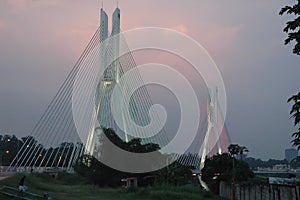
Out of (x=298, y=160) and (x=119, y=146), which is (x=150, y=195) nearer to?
(x=119, y=146)

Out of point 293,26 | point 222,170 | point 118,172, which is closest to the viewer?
point 293,26

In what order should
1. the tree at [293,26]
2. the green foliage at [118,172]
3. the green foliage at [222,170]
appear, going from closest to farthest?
the tree at [293,26]
the green foliage at [222,170]
the green foliage at [118,172]

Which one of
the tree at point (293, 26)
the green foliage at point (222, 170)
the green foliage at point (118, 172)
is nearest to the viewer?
the tree at point (293, 26)

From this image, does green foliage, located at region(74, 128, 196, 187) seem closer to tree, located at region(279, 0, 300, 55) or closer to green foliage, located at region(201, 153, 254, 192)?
green foliage, located at region(201, 153, 254, 192)

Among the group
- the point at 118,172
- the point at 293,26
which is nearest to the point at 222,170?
the point at 118,172

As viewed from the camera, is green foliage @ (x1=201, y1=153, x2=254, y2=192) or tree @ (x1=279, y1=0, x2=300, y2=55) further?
green foliage @ (x1=201, y1=153, x2=254, y2=192)

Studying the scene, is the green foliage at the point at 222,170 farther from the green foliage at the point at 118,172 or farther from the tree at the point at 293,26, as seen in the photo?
the tree at the point at 293,26

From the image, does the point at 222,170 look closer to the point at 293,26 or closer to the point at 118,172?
the point at 118,172

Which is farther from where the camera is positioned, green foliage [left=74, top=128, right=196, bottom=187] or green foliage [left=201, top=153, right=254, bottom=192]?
green foliage [left=74, top=128, right=196, bottom=187]

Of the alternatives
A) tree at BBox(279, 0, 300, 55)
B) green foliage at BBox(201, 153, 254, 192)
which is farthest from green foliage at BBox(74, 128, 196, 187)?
tree at BBox(279, 0, 300, 55)

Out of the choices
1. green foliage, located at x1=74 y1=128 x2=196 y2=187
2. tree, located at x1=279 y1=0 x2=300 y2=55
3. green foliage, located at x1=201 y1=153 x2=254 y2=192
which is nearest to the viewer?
tree, located at x1=279 y1=0 x2=300 y2=55

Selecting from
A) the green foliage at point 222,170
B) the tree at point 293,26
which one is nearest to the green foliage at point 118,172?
the green foliage at point 222,170

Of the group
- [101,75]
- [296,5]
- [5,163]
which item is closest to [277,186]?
[296,5]

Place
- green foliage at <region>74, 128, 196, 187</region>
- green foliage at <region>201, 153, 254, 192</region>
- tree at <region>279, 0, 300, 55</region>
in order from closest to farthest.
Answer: tree at <region>279, 0, 300, 55</region> → green foliage at <region>201, 153, 254, 192</region> → green foliage at <region>74, 128, 196, 187</region>
